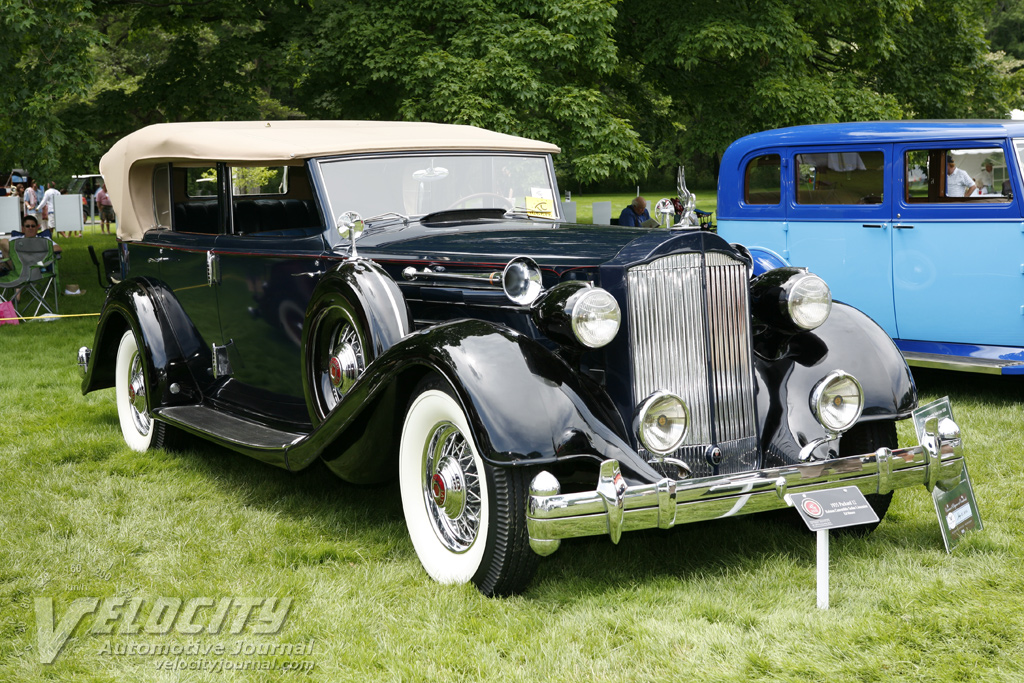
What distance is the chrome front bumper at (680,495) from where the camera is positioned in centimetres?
323

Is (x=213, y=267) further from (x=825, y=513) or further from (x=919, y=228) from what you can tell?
(x=919, y=228)

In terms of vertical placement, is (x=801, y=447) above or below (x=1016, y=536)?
above

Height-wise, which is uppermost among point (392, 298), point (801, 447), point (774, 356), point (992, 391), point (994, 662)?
point (392, 298)

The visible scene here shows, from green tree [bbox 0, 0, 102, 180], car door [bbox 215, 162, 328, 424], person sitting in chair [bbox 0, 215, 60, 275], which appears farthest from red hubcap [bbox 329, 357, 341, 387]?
person sitting in chair [bbox 0, 215, 60, 275]

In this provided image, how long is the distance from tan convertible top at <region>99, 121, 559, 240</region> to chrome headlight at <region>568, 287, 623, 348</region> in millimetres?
1950

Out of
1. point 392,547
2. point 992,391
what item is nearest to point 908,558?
point 392,547

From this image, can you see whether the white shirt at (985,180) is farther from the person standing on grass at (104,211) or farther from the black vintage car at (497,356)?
the person standing on grass at (104,211)

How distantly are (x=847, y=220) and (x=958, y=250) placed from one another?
979 millimetres

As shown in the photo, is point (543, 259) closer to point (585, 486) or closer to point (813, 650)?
point (585, 486)

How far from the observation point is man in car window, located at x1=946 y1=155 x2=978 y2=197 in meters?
7.17

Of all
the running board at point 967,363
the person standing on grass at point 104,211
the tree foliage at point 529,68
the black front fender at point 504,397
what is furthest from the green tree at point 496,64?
the person standing on grass at point 104,211

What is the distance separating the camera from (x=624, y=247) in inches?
151

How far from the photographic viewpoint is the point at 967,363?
7.02 m

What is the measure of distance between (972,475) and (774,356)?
1.75 m
